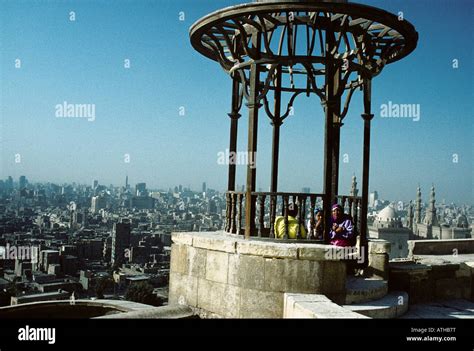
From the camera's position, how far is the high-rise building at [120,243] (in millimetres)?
84562

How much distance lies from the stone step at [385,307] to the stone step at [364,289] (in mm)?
76

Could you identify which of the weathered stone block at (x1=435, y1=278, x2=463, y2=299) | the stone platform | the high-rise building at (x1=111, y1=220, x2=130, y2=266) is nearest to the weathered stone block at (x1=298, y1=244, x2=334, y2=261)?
the stone platform

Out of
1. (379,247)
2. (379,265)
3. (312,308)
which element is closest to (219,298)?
(312,308)

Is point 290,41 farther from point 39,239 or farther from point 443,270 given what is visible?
point 39,239

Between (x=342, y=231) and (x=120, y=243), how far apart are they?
8657 centimetres

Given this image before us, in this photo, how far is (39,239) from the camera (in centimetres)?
8144

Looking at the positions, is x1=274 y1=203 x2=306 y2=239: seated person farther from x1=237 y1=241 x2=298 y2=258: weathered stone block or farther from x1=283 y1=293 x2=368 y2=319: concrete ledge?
x1=283 y1=293 x2=368 y2=319: concrete ledge

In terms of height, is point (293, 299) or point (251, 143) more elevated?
point (251, 143)

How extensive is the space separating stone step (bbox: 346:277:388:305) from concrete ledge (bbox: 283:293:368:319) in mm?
679

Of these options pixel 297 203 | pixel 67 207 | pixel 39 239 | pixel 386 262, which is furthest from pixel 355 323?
pixel 67 207

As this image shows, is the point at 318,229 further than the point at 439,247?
No

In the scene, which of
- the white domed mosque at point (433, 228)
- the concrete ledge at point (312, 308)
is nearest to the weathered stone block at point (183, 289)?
the concrete ledge at point (312, 308)

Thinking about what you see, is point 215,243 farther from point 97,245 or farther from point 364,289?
point 97,245

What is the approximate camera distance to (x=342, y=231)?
7266mm
